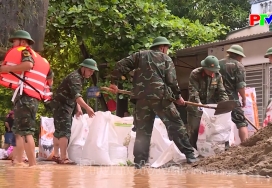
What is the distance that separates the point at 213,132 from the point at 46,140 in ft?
13.0

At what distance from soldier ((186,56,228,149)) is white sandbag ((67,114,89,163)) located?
186cm

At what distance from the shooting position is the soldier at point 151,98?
7297 millimetres

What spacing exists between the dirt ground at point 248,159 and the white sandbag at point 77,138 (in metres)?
2.85

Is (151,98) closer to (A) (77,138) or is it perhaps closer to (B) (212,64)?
(B) (212,64)

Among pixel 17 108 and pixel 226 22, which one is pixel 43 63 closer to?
pixel 17 108

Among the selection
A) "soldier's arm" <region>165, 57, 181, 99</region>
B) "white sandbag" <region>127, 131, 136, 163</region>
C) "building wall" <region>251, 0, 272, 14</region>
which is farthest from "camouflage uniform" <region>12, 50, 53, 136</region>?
"building wall" <region>251, 0, 272, 14</region>

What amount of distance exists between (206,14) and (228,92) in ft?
48.7

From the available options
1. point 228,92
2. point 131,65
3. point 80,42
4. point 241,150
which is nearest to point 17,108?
point 131,65

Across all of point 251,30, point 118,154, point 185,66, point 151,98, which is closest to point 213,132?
point 151,98

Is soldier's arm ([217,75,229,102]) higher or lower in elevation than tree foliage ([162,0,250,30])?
lower

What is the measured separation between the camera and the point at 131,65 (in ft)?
24.2

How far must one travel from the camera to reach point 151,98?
7270 millimetres

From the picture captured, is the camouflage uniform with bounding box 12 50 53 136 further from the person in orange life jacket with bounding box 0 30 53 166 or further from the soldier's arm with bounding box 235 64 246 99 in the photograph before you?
the soldier's arm with bounding box 235 64 246 99

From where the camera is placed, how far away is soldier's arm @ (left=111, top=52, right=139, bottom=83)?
7.23 meters
